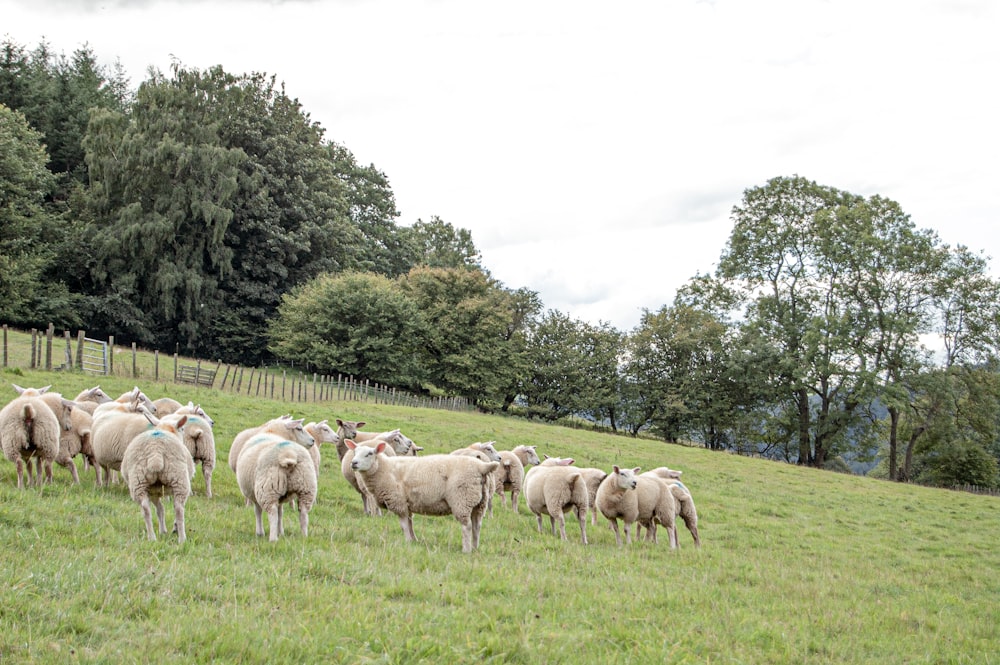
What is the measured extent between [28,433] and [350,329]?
4443 cm

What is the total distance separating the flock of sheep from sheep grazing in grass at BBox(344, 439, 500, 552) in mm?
14

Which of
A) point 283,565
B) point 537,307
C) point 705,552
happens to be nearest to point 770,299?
point 537,307

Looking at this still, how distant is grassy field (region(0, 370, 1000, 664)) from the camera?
15.7 ft

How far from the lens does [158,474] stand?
7789 millimetres

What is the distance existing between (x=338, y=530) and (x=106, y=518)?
2762mm

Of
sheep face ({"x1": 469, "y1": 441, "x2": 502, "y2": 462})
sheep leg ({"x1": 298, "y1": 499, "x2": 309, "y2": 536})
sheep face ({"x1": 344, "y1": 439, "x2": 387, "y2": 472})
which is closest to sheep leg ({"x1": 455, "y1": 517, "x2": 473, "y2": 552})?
sheep face ({"x1": 344, "y1": 439, "x2": 387, "y2": 472})

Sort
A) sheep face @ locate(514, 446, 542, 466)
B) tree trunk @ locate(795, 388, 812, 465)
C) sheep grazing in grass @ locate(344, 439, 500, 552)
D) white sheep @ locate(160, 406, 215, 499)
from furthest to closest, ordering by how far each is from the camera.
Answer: tree trunk @ locate(795, 388, 812, 465)
sheep face @ locate(514, 446, 542, 466)
white sheep @ locate(160, 406, 215, 499)
sheep grazing in grass @ locate(344, 439, 500, 552)

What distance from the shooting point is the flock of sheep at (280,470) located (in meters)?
8.15

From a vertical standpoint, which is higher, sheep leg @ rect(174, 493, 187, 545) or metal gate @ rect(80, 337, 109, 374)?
metal gate @ rect(80, 337, 109, 374)

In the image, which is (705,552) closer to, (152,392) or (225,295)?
(152,392)

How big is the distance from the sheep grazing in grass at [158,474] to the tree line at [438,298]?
41852mm

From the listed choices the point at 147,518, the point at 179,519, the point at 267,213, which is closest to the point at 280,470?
the point at 179,519

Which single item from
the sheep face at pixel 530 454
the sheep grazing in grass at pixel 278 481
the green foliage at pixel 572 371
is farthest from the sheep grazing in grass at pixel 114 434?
the green foliage at pixel 572 371

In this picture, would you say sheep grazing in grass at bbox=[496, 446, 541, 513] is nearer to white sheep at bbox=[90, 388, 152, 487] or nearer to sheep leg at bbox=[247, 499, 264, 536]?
sheep leg at bbox=[247, 499, 264, 536]
